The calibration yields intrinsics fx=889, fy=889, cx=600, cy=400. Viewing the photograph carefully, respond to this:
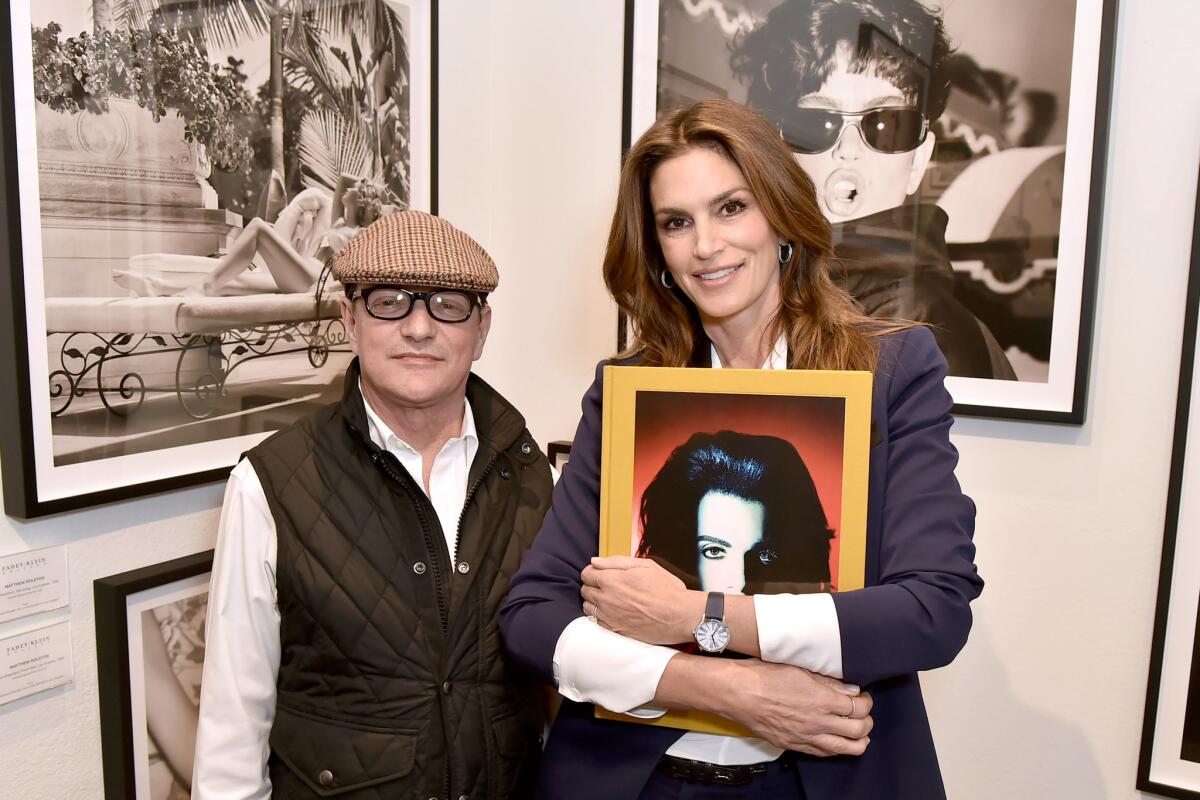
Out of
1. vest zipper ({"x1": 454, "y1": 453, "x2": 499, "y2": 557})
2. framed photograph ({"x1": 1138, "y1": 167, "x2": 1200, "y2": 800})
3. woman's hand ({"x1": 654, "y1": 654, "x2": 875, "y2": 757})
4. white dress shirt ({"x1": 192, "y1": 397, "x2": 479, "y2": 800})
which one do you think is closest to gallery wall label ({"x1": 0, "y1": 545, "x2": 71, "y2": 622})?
white dress shirt ({"x1": 192, "y1": 397, "x2": 479, "y2": 800})

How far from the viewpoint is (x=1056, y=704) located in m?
1.69

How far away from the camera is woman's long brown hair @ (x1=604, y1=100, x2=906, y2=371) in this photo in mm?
1211

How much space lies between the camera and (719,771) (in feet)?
3.76

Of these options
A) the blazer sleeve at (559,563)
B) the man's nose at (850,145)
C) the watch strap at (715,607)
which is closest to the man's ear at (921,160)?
the man's nose at (850,145)

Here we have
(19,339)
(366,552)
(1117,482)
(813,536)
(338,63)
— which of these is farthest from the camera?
(338,63)

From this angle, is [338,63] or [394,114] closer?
[338,63]

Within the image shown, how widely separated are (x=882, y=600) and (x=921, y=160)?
989mm

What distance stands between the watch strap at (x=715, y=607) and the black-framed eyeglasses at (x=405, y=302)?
22.8 inches

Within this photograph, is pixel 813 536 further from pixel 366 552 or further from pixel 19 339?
pixel 19 339

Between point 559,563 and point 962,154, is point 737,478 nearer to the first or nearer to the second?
point 559,563

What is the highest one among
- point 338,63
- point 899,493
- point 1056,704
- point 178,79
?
point 338,63

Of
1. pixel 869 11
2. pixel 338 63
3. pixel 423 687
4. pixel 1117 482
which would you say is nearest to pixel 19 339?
pixel 423 687

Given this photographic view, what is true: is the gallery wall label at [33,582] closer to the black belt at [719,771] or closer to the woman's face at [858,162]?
the black belt at [719,771]

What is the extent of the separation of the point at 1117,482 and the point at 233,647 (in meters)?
1.50
